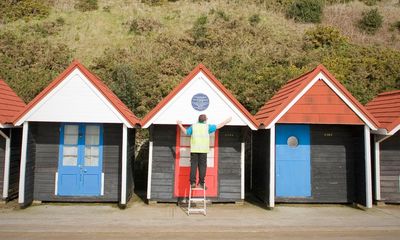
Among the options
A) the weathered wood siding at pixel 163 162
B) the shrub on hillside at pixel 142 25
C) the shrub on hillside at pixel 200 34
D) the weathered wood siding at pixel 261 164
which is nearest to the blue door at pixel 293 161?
the weathered wood siding at pixel 261 164

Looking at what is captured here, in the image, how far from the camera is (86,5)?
35.8 metres

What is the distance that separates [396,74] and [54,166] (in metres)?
19.3

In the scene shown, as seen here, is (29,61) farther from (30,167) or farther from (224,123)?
(224,123)

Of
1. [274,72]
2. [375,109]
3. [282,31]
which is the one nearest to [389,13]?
[282,31]

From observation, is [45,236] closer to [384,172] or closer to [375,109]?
[384,172]

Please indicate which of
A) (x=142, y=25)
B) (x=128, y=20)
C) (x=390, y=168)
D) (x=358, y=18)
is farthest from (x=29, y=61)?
(x=358, y=18)

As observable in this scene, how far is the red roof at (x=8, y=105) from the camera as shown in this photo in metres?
8.98

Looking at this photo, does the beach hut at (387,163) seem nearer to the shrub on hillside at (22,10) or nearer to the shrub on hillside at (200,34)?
the shrub on hillside at (200,34)

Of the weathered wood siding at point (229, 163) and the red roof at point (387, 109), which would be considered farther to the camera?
the weathered wood siding at point (229, 163)

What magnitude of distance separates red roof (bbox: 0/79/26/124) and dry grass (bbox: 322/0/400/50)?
26132mm

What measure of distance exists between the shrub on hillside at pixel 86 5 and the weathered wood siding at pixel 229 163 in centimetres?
3164

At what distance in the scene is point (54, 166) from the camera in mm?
9289

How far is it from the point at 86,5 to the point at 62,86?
3088 cm

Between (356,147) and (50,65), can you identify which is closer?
(356,147)
